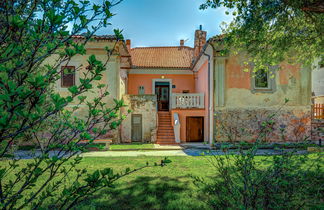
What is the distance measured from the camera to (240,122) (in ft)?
35.1

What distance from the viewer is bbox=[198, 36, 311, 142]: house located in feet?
35.0

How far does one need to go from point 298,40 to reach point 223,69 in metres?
4.37

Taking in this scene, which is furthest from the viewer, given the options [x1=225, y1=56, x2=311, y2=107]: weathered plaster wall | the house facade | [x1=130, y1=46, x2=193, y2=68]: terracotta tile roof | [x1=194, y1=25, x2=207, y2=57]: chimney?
[x1=130, y1=46, x2=193, y2=68]: terracotta tile roof

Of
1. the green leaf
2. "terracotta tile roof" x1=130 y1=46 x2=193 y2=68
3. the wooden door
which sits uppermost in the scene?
"terracotta tile roof" x1=130 y1=46 x2=193 y2=68

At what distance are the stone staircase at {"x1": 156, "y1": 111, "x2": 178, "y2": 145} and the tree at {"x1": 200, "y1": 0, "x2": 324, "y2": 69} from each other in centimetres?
707

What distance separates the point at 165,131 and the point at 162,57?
9.67 metres

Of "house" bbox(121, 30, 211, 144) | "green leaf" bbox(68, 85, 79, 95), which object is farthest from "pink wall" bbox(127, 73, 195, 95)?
"green leaf" bbox(68, 85, 79, 95)

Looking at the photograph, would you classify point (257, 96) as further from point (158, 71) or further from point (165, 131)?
point (158, 71)

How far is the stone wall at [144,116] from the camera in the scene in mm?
12500

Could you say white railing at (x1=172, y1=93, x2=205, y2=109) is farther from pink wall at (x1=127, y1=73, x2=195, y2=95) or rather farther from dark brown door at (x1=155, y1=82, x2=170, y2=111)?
dark brown door at (x1=155, y1=82, x2=170, y2=111)

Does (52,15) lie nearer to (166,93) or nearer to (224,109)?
(224,109)

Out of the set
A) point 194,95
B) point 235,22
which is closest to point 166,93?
point 194,95

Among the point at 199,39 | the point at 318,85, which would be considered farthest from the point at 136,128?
the point at 318,85

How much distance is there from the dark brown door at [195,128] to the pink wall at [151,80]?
16.4ft
